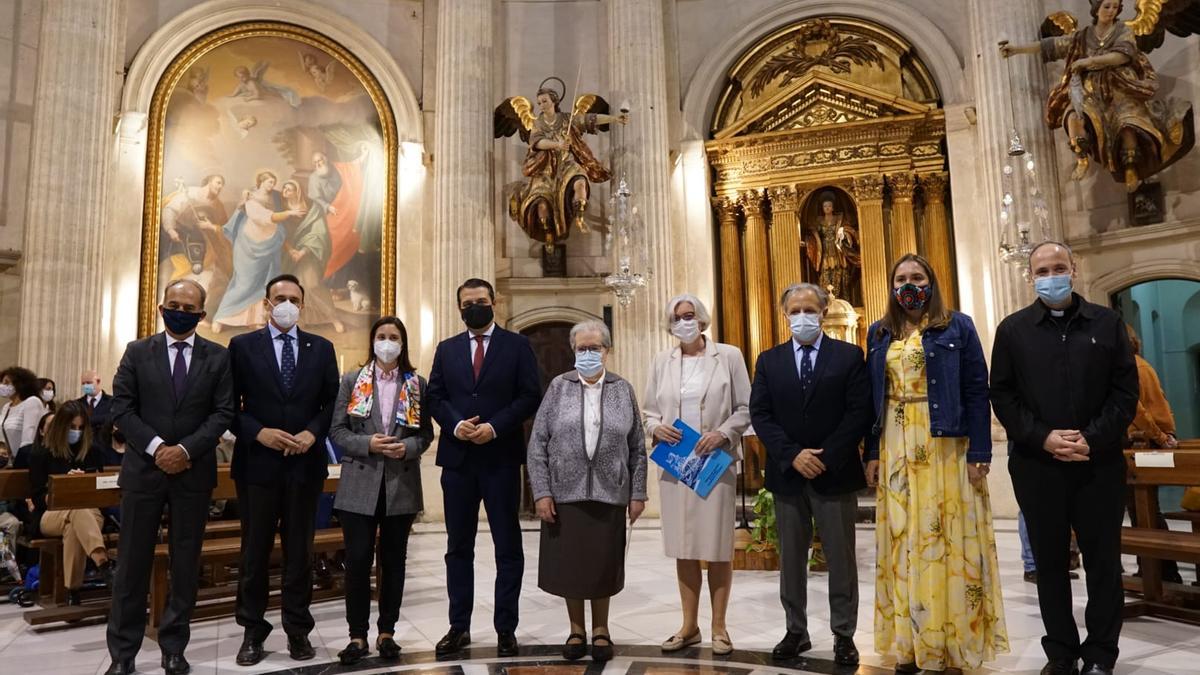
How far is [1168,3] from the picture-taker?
8562mm

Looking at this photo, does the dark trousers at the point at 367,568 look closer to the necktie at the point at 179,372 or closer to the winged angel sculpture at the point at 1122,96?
the necktie at the point at 179,372

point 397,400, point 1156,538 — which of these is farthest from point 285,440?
point 1156,538

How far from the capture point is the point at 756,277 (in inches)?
472

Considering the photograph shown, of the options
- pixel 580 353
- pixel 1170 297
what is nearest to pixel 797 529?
pixel 580 353

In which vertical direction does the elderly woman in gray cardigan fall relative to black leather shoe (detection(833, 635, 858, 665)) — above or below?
above

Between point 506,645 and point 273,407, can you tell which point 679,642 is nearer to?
point 506,645

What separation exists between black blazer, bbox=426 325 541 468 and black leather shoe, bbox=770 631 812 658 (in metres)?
1.44

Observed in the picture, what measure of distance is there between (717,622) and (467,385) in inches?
63.6

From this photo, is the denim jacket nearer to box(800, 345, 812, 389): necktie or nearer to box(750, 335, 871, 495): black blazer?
box(750, 335, 871, 495): black blazer

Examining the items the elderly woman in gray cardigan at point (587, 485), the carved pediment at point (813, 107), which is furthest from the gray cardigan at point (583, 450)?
the carved pediment at point (813, 107)

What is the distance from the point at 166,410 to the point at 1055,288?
3.86 m

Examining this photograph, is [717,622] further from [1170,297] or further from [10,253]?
[1170,297]

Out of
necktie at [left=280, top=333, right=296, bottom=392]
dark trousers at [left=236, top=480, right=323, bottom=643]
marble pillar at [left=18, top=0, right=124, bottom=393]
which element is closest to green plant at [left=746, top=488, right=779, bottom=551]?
dark trousers at [left=236, top=480, right=323, bottom=643]

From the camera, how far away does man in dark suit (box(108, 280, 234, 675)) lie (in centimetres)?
364
